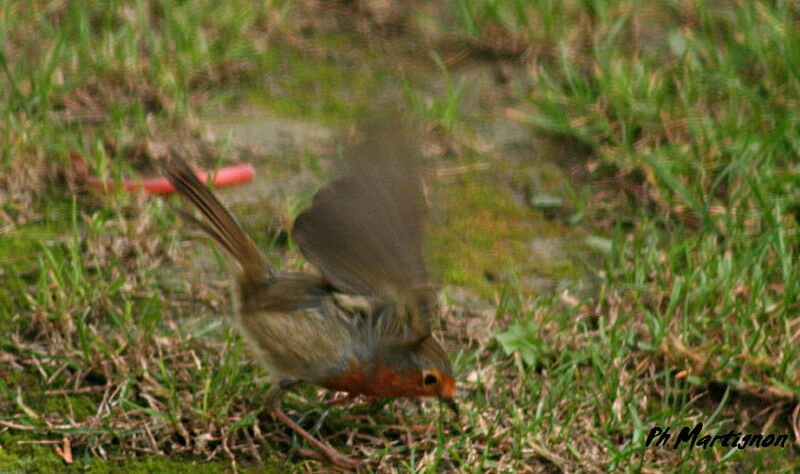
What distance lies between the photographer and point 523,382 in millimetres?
4004

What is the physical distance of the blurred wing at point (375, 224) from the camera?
3.31 metres

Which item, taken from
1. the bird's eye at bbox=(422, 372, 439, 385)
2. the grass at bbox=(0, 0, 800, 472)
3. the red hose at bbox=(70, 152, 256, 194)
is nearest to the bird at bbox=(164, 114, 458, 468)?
the bird's eye at bbox=(422, 372, 439, 385)

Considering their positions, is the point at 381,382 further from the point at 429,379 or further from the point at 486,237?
the point at 486,237

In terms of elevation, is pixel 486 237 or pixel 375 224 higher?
pixel 375 224

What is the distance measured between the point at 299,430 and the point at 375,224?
81 centimetres

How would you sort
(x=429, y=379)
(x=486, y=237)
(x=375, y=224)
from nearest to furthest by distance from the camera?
1. (x=375, y=224)
2. (x=429, y=379)
3. (x=486, y=237)

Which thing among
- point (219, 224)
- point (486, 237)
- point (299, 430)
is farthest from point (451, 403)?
point (486, 237)

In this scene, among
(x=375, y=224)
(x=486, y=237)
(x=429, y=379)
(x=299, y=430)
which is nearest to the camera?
(x=375, y=224)

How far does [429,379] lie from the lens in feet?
11.9

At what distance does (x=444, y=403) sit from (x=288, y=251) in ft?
3.53

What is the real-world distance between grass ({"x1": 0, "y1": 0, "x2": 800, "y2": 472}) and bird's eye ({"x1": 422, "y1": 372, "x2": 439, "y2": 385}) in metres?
0.22

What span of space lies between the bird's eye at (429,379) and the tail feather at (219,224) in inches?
27.4

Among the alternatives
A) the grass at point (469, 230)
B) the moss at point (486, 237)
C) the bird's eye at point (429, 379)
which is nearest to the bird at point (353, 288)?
the bird's eye at point (429, 379)

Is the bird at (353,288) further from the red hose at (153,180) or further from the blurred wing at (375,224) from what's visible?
the red hose at (153,180)
